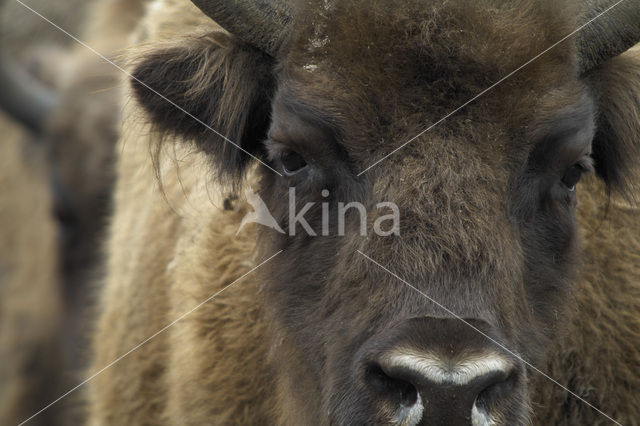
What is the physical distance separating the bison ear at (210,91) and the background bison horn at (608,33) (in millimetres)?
1285

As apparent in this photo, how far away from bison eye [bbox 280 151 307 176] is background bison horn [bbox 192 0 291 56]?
0.44 meters

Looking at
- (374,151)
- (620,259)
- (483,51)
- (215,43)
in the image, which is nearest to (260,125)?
(215,43)

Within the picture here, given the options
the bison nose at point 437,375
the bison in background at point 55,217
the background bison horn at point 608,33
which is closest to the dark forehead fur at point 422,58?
the background bison horn at point 608,33

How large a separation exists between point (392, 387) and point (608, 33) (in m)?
1.70

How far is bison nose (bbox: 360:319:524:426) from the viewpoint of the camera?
313 cm

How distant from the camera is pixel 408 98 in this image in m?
3.59

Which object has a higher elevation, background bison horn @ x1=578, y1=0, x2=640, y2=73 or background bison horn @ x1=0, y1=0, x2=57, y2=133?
background bison horn @ x1=0, y1=0, x2=57, y2=133

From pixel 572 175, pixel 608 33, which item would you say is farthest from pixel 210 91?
pixel 608 33

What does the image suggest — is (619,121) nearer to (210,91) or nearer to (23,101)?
(210,91)

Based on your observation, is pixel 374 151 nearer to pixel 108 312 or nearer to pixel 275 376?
pixel 275 376

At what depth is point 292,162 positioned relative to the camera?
3982 mm

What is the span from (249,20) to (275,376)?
1.63 meters

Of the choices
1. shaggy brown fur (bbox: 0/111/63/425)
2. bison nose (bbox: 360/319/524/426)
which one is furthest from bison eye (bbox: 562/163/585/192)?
shaggy brown fur (bbox: 0/111/63/425)

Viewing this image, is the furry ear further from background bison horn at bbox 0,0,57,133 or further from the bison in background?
background bison horn at bbox 0,0,57,133
